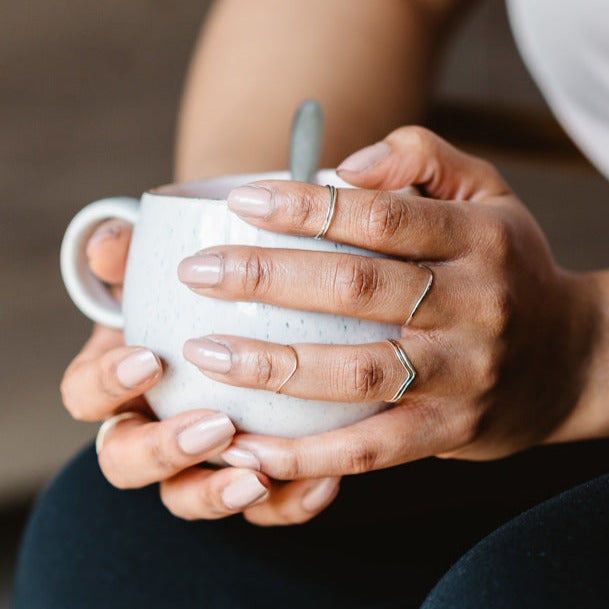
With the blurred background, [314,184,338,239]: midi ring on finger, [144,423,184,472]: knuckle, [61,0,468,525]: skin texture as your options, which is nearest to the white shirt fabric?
[61,0,468,525]: skin texture

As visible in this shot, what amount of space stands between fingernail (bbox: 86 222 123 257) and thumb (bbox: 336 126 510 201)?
0.18m

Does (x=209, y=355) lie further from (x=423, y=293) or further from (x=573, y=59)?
(x=573, y=59)

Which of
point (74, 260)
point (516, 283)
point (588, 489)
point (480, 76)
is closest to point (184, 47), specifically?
point (480, 76)

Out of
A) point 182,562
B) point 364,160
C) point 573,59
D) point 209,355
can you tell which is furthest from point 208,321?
point 573,59

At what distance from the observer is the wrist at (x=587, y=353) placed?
558mm

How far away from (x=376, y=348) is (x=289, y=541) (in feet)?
0.79

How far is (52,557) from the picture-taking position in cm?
62

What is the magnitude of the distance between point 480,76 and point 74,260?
115 cm

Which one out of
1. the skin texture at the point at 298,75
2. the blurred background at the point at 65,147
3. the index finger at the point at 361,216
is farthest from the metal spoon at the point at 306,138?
the blurred background at the point at 65,147

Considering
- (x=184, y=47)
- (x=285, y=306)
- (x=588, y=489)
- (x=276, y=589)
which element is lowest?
(x=276, y=589)

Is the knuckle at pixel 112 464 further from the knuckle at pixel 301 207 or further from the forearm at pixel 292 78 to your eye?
the forearm at pixel 292 78

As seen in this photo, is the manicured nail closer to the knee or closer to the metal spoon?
the metal spoon

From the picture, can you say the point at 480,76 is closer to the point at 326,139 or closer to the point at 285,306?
the point at 326,139

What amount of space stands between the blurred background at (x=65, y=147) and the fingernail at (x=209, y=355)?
646 mm
